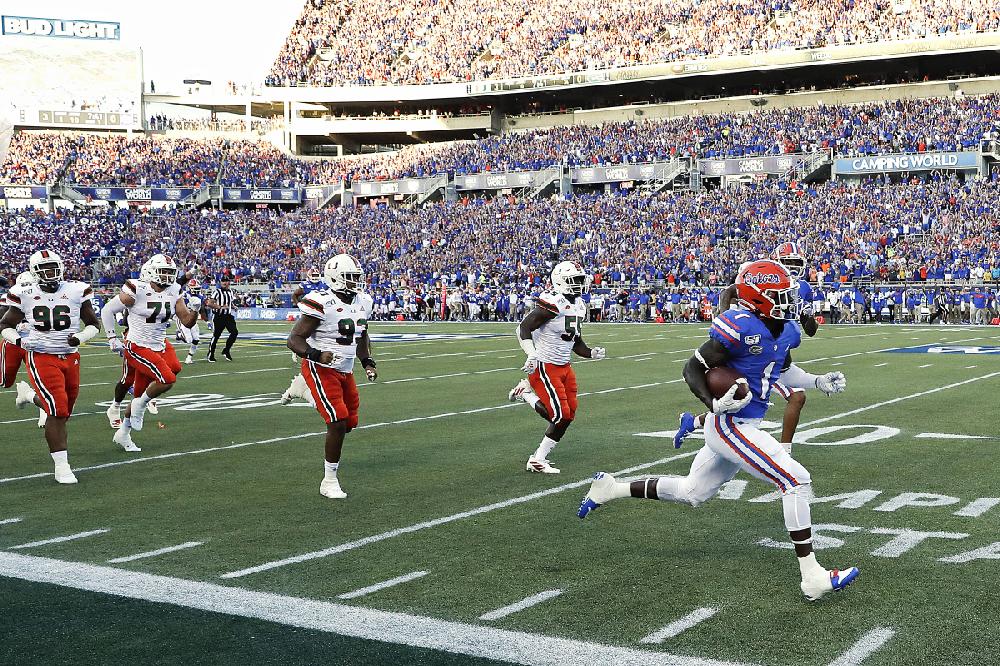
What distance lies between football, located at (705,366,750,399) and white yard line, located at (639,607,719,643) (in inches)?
41.7

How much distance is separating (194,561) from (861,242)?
36249 mm

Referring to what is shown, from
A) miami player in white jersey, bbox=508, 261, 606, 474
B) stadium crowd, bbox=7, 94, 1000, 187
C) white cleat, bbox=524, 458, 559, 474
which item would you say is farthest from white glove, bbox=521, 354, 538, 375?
stadium crowd, bbox=7, 94, 1000, 187

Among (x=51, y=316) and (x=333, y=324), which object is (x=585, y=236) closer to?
(x=51, y=316)

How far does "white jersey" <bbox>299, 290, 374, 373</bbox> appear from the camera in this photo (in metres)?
8.01

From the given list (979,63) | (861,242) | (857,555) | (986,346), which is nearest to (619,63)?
(979,63)

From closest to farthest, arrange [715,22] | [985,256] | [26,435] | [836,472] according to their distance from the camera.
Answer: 1. [836,472]
2. [26,435]
3. [985,256]
4. [715,22]

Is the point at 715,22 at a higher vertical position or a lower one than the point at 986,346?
higher

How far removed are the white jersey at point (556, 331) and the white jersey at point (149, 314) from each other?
4064 mm

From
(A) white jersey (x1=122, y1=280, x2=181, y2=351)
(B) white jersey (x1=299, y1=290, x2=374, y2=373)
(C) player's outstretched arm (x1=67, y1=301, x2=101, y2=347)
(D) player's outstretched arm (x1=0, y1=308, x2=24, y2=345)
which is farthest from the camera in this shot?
(A) white jersey (x1=122, y1=280, x2=181, y2=351)

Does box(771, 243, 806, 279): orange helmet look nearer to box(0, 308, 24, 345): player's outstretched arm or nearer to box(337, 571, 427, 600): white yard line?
box(337, 571, 427, 600): white yard line

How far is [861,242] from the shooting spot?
Result: 3878 cm

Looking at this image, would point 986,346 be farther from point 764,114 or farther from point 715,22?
point 715,22

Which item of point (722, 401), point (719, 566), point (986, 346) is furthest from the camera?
point (986, 346)

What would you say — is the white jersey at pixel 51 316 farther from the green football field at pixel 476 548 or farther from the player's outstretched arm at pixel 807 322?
the player's outstretched arm at pixel 807 322
